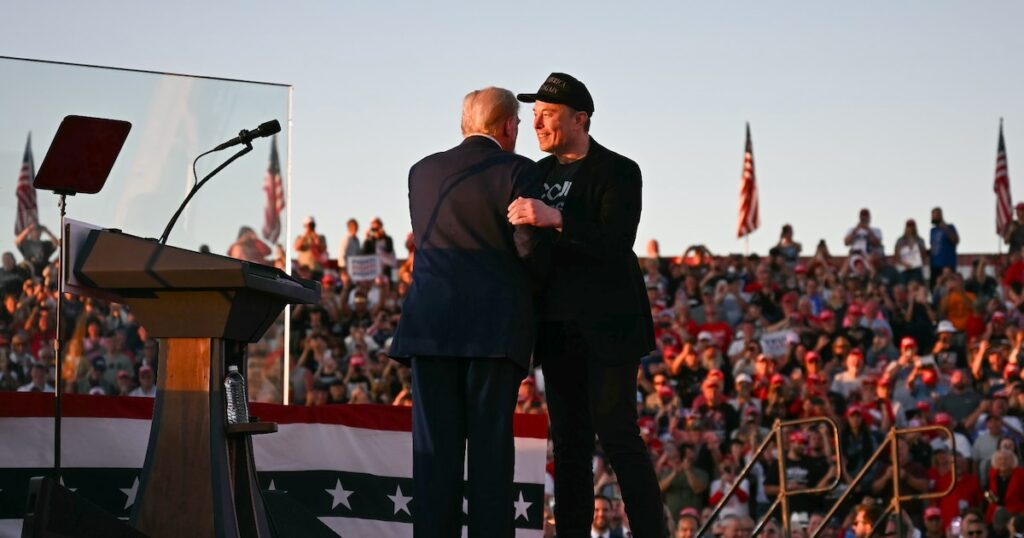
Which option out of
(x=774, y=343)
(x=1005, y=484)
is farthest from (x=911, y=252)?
(x=1005, y=484)

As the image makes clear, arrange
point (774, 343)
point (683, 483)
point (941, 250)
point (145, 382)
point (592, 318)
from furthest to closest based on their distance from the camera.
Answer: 1. point (941, 250)
2. point (774, 343)
3. point (683, 483)
4. point (145, 382)
5. point (592, 318)

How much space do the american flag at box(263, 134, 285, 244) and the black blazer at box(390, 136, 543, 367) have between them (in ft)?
8.32

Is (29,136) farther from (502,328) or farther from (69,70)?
(502,328)

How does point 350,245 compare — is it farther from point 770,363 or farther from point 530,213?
point 530,213

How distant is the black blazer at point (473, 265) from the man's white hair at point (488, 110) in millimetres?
78

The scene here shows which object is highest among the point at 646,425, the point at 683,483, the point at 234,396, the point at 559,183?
the point at 559,183

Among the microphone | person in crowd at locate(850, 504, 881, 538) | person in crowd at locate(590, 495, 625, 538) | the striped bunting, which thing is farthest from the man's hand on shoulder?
person in crowd at locate(850, 504, 881, 538)

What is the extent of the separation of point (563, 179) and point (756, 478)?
24.0 feet

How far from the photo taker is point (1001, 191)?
25.5m

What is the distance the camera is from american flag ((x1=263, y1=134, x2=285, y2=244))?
7328 mm

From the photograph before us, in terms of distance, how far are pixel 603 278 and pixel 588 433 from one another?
0.55m

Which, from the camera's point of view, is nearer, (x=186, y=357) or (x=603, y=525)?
(x=186, y=357)

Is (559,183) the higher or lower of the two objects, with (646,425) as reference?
higher

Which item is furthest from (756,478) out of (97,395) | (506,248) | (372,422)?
(506,248)
